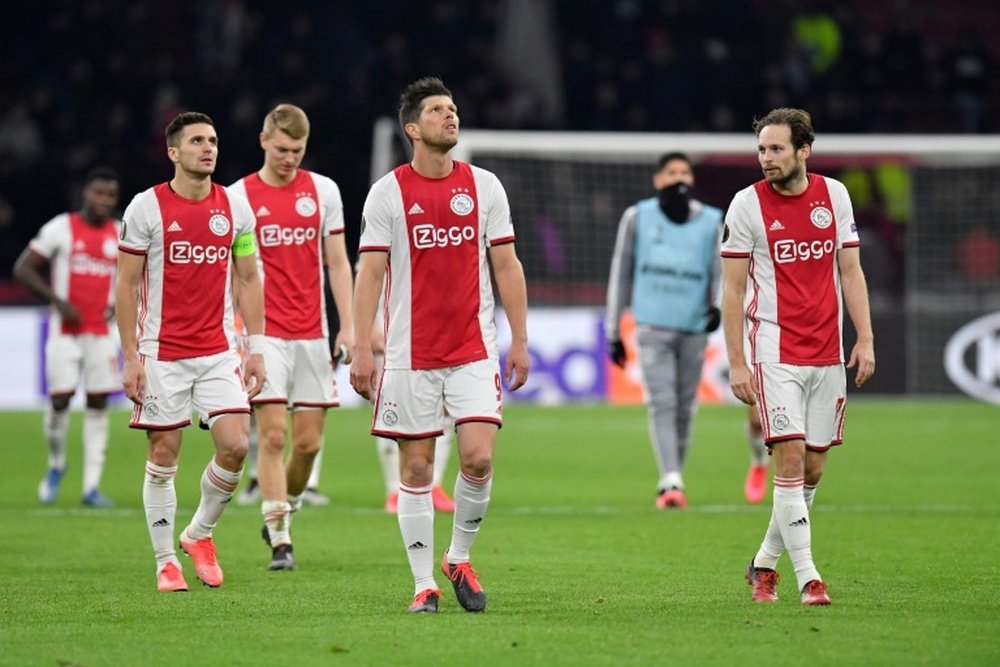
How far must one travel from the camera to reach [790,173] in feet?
26.4

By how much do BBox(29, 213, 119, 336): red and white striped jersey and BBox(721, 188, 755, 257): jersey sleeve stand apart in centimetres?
700

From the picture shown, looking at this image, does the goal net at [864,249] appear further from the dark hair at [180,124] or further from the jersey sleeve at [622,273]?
the dark hair at [180,124]

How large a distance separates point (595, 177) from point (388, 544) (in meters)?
12.3

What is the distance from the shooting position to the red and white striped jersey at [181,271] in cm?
865

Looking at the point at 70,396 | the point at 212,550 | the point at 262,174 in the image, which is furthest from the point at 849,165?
Answer: the point at 212,550

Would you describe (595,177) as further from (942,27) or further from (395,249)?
(395,249)

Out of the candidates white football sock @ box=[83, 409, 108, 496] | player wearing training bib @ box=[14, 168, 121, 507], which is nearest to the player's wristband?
white football sock @ box=[83, 409, 108, 496]

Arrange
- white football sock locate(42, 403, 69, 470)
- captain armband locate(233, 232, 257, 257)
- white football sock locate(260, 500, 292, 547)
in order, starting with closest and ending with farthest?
captain armband locate(233, 232, 257, 257), white football sock locate(260, 500, 292, 547), white football sock locate(42, 403, 69, 470)

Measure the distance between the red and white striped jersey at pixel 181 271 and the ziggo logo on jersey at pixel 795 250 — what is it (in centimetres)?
275

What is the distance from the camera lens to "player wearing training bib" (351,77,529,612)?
7.84 metres

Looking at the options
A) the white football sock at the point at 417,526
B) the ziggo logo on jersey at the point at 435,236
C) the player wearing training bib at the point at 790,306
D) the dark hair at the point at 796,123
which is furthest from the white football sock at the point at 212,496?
the dark hair at the point at 796,123

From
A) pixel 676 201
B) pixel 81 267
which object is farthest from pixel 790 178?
pixel 81 267

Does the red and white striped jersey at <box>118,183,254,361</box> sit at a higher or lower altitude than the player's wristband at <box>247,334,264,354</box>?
higher

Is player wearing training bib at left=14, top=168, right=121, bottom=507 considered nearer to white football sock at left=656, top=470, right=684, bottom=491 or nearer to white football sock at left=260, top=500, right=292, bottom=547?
white football sock at left=260, top=500, right=292, bottom=547
